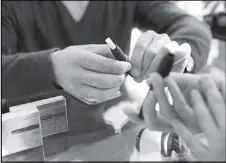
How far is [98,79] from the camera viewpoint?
0.90ft

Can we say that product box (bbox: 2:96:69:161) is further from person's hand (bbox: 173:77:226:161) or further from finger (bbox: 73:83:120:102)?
person's hand (bbox: 173:77:226:161)

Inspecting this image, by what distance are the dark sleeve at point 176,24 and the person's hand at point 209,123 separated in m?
0.13

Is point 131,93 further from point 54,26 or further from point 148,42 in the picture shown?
point 54,26

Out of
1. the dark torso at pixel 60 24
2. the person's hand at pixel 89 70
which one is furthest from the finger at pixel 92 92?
the dark torso at pixel 60 24

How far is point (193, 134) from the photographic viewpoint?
6.3 inches

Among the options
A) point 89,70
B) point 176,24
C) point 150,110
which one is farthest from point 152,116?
point 176,24

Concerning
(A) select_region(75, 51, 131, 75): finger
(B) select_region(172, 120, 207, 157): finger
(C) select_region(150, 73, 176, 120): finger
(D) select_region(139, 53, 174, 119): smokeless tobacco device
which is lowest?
(A) select_region(75, 51, 131, 75): finger

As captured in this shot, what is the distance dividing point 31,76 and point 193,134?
21cm

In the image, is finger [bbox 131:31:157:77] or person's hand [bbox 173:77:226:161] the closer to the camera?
person's hand [bbox 173:77:226:161]

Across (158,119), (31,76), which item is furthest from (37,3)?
(158,119)

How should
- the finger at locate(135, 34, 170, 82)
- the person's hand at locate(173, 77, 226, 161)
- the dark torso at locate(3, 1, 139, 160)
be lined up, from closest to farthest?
the person's hand at locate(173, 77, 226, 161) → the finger at locate(135, 34, 170, 82) → the dark torso at locate(3, 1, 139, 160)

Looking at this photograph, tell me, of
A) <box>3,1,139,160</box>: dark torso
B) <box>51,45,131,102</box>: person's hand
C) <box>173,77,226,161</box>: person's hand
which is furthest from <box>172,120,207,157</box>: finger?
<box>3,1,139,160</box>: dark torso

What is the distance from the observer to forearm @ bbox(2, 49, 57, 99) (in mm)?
309

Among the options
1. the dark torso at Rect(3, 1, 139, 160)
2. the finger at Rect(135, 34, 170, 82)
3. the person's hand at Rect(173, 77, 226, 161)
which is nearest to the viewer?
the person's hand at Rect(173, 77, 226, 161)
